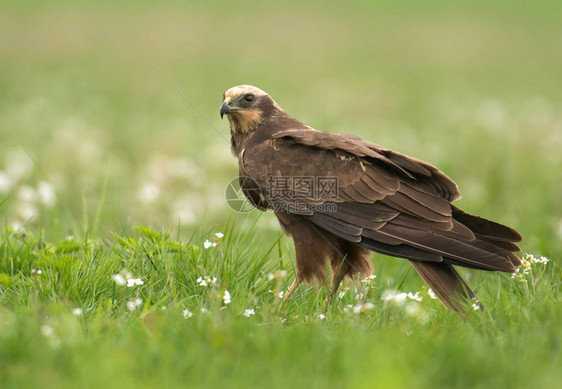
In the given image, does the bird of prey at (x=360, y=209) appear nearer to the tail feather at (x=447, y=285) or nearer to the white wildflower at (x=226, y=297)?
the tail feather at (x=447, y=285)

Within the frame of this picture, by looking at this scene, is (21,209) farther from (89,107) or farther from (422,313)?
(89,107)

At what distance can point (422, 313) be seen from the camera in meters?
3.99

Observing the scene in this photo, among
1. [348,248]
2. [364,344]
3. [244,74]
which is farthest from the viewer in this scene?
[244,74]

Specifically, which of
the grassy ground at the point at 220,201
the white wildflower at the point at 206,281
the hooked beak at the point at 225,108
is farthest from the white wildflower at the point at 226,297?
the hooked beak at the point at 225,108

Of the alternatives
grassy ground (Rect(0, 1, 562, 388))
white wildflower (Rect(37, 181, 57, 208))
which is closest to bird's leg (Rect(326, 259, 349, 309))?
grassy ground (Rect(0, 1, 562, 388))

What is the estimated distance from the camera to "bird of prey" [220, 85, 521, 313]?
4.51 meters

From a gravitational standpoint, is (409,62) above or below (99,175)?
above

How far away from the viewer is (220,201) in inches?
326

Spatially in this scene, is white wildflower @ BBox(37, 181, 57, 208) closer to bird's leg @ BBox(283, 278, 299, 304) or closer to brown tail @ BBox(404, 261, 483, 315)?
bird's leg @ BBox(283, 278, 299, 304)

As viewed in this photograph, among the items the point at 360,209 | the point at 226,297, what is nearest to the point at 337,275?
the point at 360,209

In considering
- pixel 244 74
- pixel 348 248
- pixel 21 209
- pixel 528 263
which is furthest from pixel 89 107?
pixel 528 263

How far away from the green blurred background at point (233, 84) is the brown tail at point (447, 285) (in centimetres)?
109

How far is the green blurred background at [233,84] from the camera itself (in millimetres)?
8125

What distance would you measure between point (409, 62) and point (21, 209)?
54.4ft
